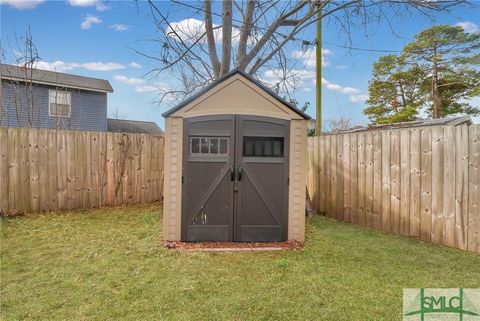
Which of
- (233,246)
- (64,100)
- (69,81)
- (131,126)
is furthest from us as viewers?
(131,126)

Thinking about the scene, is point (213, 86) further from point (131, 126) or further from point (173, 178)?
point (131, 126)

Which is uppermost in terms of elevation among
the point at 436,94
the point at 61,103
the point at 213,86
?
the point at 436,94

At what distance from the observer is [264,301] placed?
8.86 ft

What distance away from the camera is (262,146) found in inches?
172

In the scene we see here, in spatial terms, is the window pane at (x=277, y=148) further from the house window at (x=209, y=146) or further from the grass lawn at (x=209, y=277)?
the grass lawn at (x=209, y=277)

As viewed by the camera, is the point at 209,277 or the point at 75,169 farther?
the point at 75,169

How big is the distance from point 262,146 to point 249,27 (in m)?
3.52

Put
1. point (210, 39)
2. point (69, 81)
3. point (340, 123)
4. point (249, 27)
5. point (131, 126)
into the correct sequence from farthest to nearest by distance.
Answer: point (340, 123)
point (131, 126)
point (69, 81)
point (210, 39)
point (249, 27)

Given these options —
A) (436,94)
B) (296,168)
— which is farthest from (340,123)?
(296,168)

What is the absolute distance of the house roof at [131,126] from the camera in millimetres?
17641

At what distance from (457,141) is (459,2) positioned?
10.6 feet

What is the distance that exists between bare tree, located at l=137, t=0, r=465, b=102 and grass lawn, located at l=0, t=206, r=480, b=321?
4165mm

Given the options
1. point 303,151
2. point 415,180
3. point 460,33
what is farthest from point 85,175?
point 460,33

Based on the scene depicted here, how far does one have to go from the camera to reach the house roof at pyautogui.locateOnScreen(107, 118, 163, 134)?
17641mm
